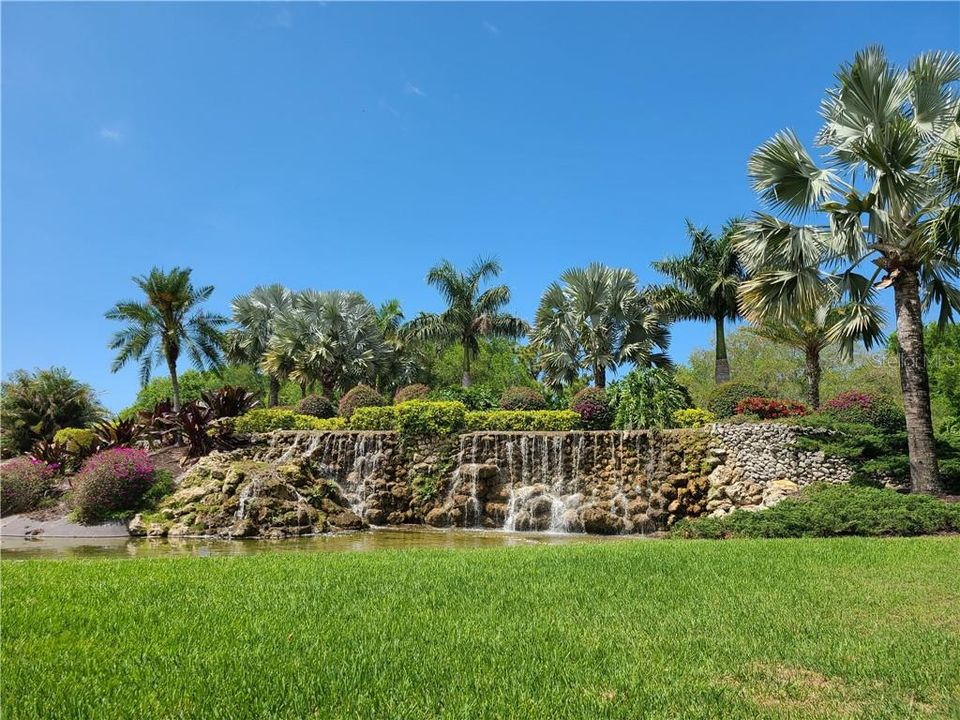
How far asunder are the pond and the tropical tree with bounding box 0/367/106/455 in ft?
54.3

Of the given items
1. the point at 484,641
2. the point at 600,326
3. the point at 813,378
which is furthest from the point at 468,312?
the point at 484,641

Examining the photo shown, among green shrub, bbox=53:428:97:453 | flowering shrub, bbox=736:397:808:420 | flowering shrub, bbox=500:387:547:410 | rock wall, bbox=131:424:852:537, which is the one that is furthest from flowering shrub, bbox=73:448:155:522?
flowering shrub, bbox=736:397:808:420

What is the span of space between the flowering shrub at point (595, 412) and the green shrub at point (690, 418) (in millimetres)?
2334

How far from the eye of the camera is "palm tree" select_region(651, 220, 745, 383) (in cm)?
3064

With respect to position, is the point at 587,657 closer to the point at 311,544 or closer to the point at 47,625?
the point at 47,625

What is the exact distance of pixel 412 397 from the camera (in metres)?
26.5

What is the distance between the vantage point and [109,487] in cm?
1634

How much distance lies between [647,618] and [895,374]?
144 ft

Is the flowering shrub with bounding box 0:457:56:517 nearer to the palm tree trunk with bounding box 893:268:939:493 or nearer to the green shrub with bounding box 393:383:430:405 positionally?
the green shrub with bounding box 393:383:430:405

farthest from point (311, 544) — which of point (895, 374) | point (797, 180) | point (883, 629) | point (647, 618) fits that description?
point (895, 374)

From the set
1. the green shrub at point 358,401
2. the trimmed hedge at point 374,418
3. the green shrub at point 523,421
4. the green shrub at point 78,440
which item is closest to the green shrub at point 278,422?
the green shrub at point 358,401

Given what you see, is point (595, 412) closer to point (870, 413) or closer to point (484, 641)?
point (870, 413)

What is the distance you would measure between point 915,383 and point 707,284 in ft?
59.7

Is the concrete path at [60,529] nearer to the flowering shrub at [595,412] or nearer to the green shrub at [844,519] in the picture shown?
the green shrub at [844,519]
